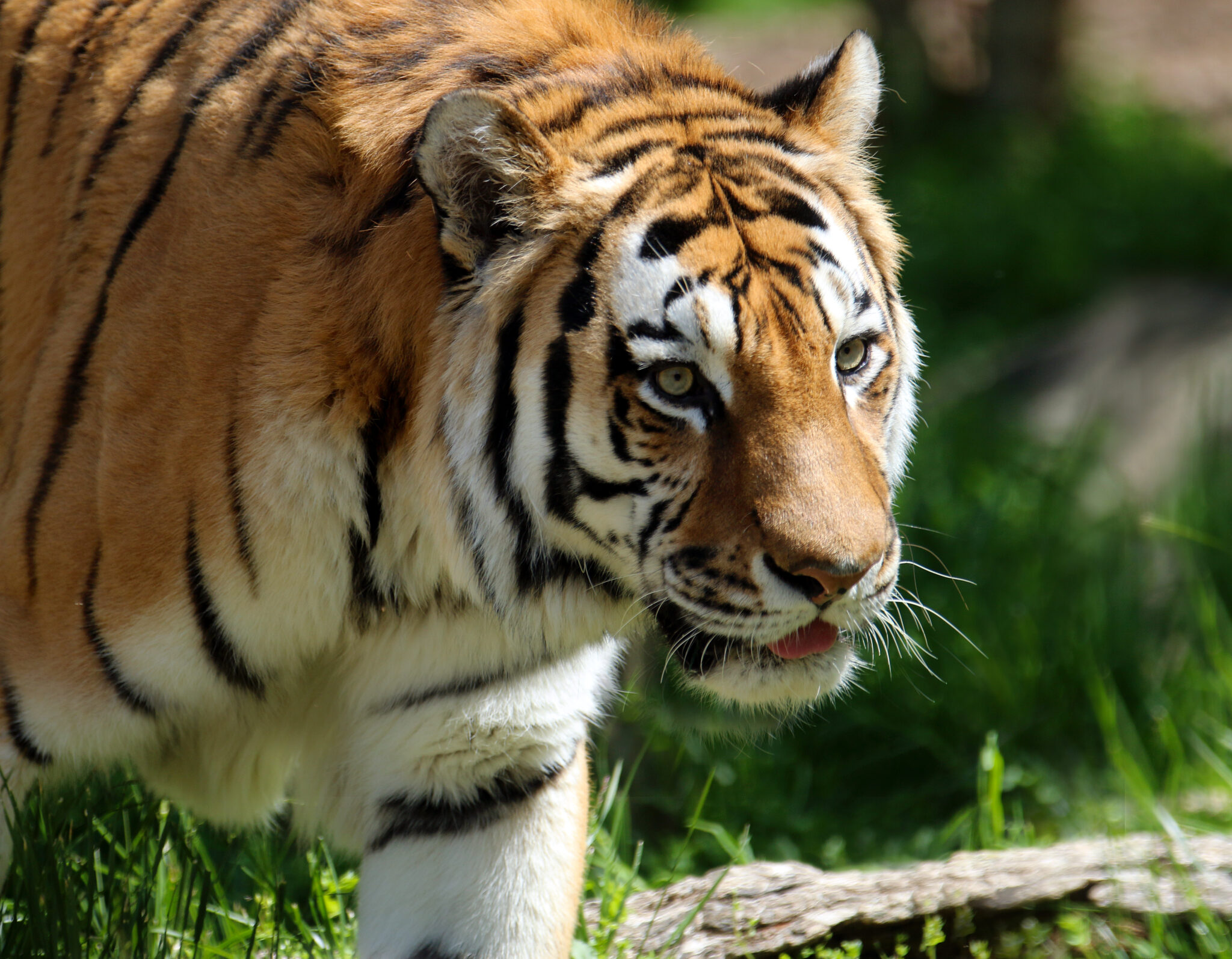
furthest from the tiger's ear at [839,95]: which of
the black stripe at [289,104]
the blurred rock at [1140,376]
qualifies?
the blurred rock at [1140,376]

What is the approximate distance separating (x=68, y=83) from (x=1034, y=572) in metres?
2.65

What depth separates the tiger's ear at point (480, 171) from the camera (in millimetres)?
1703

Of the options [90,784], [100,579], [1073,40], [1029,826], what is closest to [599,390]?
[100,579]

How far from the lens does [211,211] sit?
1921 mm

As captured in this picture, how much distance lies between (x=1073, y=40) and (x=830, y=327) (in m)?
7.19

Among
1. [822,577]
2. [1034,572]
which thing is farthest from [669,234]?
[1034,572]

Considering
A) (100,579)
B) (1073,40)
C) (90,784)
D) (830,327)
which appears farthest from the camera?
(1073,40)

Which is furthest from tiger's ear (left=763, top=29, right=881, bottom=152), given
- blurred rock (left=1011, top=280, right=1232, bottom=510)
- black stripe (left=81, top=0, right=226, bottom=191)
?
blurred rock (left=1011, top=280, right=1232, bottom=510)

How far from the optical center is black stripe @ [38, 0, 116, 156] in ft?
7.35

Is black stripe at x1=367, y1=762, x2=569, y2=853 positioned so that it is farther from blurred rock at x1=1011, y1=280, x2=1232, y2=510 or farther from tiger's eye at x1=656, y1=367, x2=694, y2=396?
blurred rock at x1=1011, y1=280, x2=1232, y2=510

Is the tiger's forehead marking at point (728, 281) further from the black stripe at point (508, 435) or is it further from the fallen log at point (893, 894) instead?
the fallen log at point (893, 894)

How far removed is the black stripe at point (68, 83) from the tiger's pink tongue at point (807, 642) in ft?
4.71

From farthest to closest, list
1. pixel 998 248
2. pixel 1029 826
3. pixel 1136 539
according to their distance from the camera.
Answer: pixel 998 248 → pixel 1136 539 → pixel 1029 826

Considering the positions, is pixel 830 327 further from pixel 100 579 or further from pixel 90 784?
pixel 90 784
